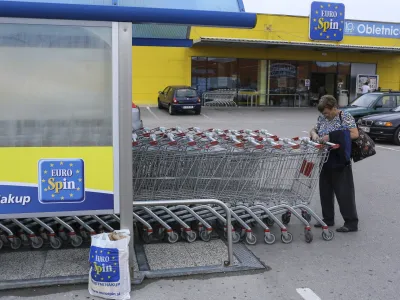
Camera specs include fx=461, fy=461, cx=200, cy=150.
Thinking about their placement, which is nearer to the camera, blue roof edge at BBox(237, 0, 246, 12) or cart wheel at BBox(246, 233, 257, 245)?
blue roof edge at BBox(237, 0, 246, 12)

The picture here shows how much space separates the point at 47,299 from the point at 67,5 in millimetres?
2440

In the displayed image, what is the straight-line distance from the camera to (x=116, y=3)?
390 centimetres

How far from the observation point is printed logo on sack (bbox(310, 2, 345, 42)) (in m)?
27.3

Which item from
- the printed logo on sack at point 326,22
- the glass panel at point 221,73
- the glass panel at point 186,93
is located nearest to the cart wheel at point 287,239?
the glass panel at point 186,93

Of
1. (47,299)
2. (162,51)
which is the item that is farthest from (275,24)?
(47,299)

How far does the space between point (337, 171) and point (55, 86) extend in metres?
3.45

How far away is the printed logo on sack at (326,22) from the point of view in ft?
89.6

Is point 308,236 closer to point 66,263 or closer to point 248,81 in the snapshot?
point 66,263

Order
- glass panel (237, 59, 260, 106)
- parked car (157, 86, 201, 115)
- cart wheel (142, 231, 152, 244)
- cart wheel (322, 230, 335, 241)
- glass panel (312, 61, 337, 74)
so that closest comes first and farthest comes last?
cart wheel (142, 231, 152, 244), cart wheel (322, 230, 335, 241), parked car (157, 86, 201, 115), glass panel (237, 59, 260, 106), glass panel (312, 61, 337, 74)

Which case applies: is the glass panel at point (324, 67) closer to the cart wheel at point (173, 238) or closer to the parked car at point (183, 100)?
the parked car at point (183, 100)

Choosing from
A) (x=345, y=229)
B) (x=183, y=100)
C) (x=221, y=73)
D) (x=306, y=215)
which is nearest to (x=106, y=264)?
(x=306, y=215)

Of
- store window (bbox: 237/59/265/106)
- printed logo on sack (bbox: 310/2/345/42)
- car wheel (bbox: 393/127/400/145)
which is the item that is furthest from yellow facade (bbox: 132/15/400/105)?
car wheel (bbox: 393/127/400/145)

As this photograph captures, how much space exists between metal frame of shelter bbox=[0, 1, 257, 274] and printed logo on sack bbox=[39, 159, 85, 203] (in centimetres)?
31

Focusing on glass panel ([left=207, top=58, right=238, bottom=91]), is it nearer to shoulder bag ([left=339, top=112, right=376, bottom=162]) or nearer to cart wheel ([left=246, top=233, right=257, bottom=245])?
shoulder bag ([left=339, top=112, right=376, bottom=162])
